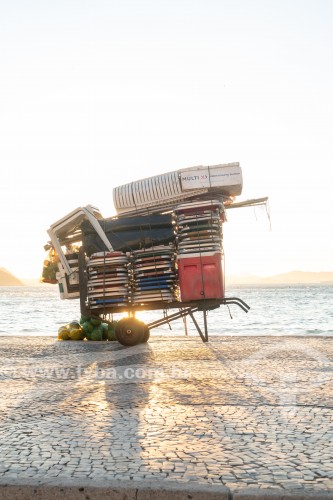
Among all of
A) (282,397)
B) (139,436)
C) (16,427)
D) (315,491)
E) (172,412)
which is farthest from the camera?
(282,397)

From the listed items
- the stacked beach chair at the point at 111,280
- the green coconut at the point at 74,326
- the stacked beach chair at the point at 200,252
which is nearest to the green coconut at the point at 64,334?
the green coconut at the point at 74,326

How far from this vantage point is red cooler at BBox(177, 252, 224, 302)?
37.8ft

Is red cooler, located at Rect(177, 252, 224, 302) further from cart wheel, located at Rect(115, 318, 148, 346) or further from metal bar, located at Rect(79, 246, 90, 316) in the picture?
metal bar, located at Rect(79, 246, 90, 316)

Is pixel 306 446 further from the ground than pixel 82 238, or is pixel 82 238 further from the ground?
pixel 82 238

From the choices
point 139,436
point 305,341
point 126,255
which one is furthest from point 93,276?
point 139,436

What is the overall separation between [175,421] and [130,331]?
746 centimetres

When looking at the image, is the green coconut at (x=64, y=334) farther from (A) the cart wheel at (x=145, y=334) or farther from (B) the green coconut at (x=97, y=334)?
(A) the cart wheel at (x=145, y=334)

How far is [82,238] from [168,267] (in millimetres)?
2152

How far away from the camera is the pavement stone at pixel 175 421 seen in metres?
4.09

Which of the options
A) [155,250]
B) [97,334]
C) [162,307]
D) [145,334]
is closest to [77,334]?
[97,334]

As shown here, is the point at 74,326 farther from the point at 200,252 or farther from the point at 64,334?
the point at 200,252

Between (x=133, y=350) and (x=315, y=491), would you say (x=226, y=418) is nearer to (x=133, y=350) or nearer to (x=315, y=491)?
(x=315, y=491)

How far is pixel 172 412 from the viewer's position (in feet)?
19.4

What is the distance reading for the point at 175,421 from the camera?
5516 mm
